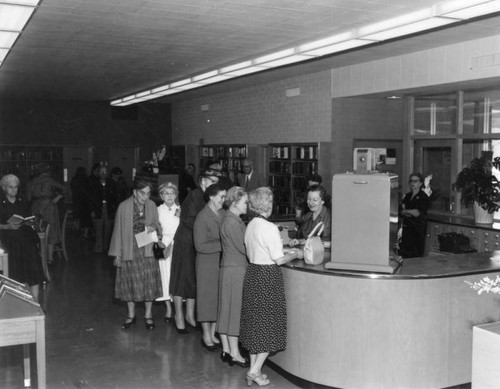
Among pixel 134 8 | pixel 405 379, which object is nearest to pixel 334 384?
pixel 405 379

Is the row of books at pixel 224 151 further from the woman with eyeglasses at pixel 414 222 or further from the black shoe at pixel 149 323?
the black shoe at pixel 149 323

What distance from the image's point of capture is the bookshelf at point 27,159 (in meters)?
15.4

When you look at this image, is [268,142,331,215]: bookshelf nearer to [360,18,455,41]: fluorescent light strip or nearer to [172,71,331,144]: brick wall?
[172,71,331,144]: brick wall

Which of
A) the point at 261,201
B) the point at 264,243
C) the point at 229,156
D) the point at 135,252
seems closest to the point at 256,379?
the point at 264,243

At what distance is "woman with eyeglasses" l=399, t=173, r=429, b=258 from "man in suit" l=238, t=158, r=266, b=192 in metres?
3.92

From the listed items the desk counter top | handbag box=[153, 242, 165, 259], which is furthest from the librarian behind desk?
handbag box=[153, 242, 165, 259]

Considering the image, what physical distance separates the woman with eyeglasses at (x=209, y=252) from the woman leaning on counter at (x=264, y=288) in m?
0.80

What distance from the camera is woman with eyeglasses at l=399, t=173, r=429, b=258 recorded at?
27.1 ft

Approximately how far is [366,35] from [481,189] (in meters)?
2.68

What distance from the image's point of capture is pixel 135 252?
20.6 ft

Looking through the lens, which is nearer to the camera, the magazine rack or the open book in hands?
the magazine rack

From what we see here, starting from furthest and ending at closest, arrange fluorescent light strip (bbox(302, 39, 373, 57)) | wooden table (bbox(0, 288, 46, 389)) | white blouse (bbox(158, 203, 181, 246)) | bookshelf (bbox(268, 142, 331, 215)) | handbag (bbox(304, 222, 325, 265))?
bookshelf (bbox(268, 142, 331, 215)) < fluorescent light strip (bbox(302, 39, 373, 57)) < white blouse (bbox(158, 203, 181, 246)) < handbag (bbox(304, 222, 325, 265)) < wooden table (bbox(0, 288, 46, 389))

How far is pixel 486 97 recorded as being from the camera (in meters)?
8.56

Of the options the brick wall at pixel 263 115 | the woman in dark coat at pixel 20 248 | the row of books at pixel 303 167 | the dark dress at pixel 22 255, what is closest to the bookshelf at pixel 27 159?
the brick wall at pixel 263 115
